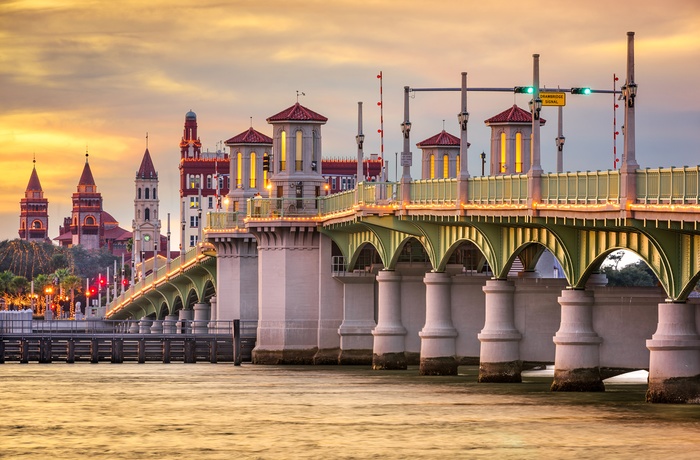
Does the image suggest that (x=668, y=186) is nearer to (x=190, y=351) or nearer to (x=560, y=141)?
(x=560, y=141)

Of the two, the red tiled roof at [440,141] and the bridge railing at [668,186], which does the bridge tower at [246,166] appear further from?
the bridge railing at [668,186]

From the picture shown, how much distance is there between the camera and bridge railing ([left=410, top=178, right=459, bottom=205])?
93.4 m

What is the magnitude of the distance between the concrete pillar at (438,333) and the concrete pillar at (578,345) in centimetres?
1882

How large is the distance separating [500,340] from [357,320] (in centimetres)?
2844

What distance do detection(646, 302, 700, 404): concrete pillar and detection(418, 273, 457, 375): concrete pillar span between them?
96.7ft

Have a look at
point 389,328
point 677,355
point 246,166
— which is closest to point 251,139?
point 246,166

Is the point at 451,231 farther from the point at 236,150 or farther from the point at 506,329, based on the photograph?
the point at 236,150

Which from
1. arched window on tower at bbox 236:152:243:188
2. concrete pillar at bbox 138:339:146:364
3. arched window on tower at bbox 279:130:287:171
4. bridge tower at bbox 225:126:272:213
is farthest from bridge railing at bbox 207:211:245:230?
arched window on tower at bbox 279:130:287:171

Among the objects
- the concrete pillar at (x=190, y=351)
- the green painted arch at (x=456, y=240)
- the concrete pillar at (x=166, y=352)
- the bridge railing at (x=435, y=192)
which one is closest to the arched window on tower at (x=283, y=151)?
the concrete pillar at (x=190, y=351)

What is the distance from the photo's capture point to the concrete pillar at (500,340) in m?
92.3

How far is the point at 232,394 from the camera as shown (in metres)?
91.2

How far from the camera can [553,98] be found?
8806cm

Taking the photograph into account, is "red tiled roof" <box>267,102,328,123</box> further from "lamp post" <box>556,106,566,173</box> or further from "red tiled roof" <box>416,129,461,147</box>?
"lamp post" <box>556,106,566,173</box>

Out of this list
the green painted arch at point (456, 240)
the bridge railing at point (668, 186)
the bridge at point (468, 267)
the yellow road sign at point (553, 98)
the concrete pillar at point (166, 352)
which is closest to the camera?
the bridge railing at point (668, 186)
